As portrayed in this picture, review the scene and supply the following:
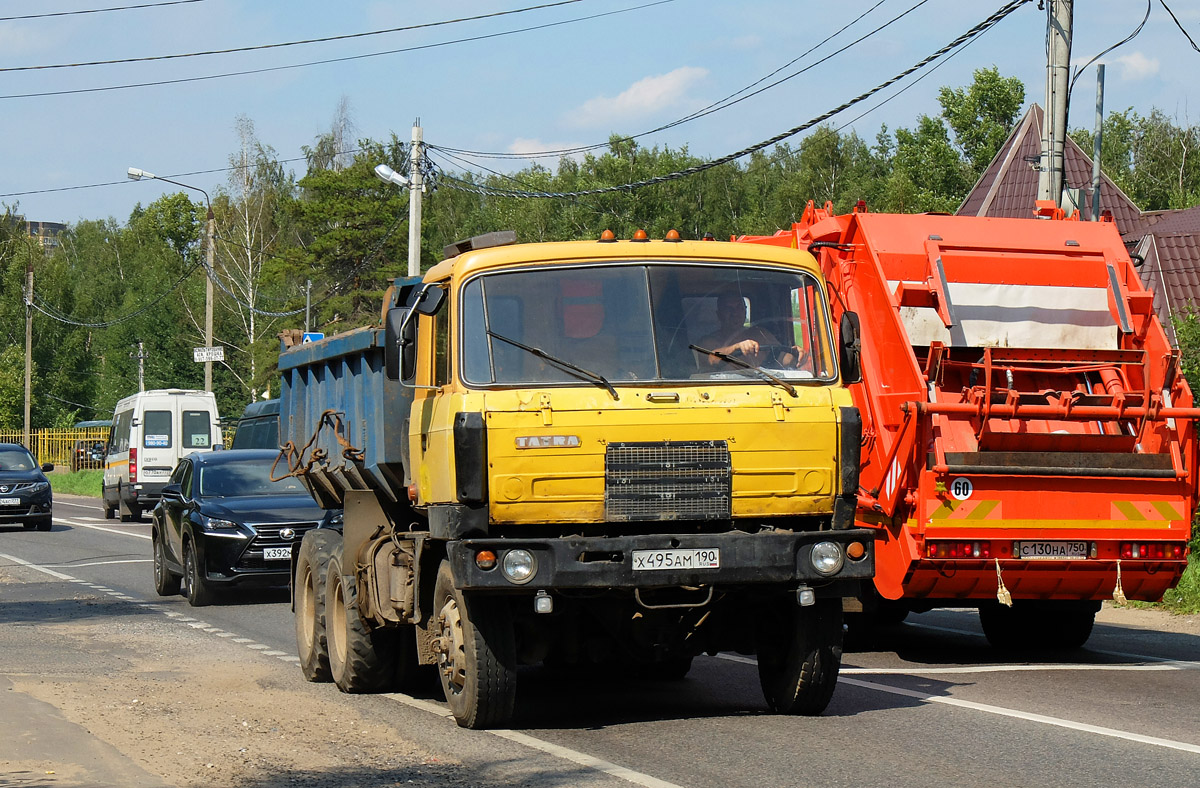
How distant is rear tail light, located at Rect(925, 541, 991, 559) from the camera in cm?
1112

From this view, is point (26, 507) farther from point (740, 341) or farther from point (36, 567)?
point (740, 341)

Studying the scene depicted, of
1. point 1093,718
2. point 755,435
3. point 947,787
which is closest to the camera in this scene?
point 947,787

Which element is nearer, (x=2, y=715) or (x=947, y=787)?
(x=947, y=787)

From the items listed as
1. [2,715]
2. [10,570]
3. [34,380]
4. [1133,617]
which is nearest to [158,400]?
[10,570]

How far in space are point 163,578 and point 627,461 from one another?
445 inches

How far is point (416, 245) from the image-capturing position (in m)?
30.0

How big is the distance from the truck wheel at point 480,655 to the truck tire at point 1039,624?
504cm

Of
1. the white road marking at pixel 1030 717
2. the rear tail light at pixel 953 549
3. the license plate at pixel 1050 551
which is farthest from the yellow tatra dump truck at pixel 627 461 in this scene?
the license plate at pixel 1050 551

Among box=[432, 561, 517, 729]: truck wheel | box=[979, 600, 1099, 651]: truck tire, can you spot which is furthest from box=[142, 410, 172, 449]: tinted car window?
box=[432, 561, 517, 729]: truck wheel

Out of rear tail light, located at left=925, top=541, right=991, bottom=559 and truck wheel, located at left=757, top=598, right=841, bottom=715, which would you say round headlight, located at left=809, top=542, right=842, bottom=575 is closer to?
truck wheel, located at left=757, top=598, right=841, bottom=715

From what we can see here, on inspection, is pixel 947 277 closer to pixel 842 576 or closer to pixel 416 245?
pixel 842 576

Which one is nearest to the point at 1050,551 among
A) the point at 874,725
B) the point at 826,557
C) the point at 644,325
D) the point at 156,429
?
the point at 874,725

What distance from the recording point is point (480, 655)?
335 inches

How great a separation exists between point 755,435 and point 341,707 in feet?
10.7
